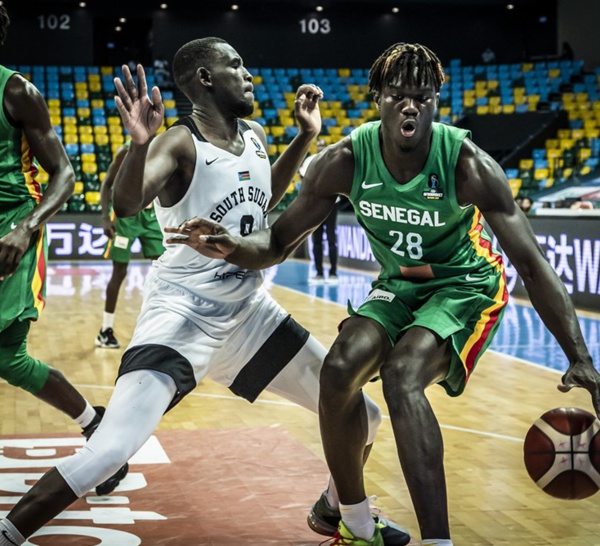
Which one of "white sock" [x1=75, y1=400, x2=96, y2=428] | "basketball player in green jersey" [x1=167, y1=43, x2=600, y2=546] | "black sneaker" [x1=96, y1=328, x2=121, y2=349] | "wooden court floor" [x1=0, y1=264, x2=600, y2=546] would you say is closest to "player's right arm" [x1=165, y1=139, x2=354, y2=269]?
"basketball player in green jersey" [x1=167, y1=43, x2=600, y2=546]

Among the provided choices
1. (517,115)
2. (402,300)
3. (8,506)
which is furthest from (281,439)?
(517,115)

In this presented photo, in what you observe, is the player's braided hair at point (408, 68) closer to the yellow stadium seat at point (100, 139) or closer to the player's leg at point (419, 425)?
the player's leg at point (419, 425)

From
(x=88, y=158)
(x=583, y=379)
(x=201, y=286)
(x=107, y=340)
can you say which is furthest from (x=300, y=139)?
(x=88, y=158)

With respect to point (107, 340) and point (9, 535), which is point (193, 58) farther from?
point (107, 340)

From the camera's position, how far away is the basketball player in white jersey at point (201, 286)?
3049 millimetres

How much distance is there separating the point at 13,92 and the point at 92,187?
17.3 meters

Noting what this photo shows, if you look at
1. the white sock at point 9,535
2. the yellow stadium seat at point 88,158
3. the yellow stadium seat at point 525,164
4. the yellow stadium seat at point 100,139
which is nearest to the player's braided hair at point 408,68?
the white sock at point 9,535

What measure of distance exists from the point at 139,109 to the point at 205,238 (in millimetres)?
446

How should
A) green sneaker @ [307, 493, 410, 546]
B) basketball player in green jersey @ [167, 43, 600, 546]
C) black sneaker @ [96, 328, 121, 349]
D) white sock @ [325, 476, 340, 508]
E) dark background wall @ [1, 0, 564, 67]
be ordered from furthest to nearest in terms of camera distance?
dark background wall @ [1, 0, 564, 67] < black sneaker @ [96, 328, 121, 349] < white sock @ [325, 476, 340, 508] < green sneaker @ [307, 493, 410, 546] < basketball player in green jersey @ [167, 43, 600, 546]

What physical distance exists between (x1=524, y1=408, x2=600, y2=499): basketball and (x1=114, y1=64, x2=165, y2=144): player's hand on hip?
1.58 metres

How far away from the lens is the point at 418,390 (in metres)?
2.90

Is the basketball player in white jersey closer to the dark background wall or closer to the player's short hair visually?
the player's short hair

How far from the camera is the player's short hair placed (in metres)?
3.63

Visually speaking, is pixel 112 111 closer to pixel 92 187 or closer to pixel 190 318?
pixel 92 187
